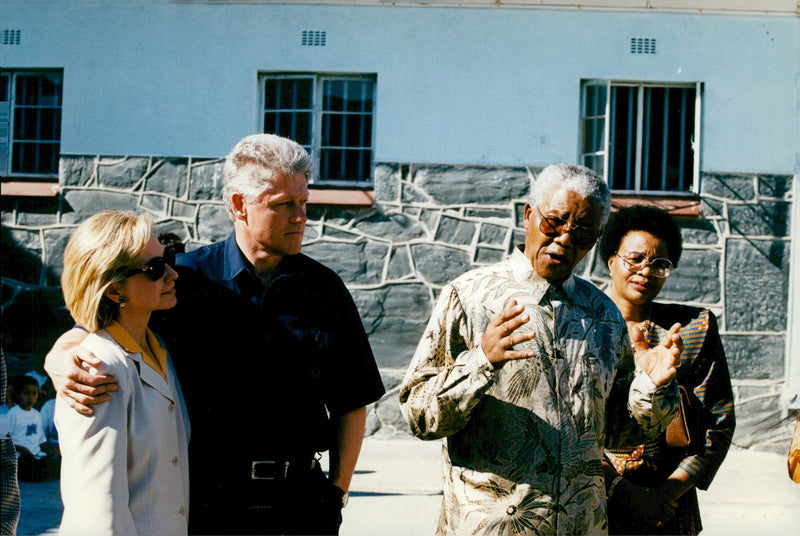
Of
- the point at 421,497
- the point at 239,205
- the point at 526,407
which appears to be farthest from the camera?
the point at 421,497

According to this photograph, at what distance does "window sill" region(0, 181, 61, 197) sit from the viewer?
25.5ft

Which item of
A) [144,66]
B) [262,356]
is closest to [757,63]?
[144,66]

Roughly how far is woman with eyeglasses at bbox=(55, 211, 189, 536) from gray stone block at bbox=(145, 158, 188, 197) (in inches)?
223

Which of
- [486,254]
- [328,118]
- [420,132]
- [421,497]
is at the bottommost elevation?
[421,497]

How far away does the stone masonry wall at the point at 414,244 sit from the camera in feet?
24.5

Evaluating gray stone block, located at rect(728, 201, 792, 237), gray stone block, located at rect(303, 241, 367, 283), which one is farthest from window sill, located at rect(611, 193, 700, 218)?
gray stone block, located at rect(303, 241, 367, 283)

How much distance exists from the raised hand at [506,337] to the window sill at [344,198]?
5575 mm

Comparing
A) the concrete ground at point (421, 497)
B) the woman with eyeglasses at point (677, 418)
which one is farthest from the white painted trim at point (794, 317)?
the woman with eyeglasses at point (677, 418)

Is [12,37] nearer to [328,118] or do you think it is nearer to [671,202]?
[328,118]

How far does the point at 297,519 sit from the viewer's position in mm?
2402

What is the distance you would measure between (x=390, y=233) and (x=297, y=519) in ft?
17.7

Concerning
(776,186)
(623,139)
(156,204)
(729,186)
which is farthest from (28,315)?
(776,186)

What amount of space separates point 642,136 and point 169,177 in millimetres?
4387

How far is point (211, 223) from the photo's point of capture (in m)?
7.73
